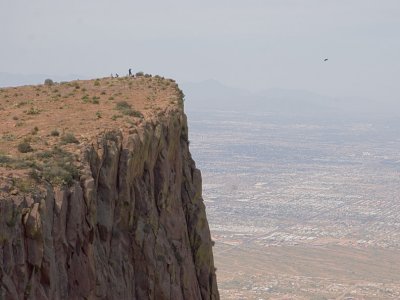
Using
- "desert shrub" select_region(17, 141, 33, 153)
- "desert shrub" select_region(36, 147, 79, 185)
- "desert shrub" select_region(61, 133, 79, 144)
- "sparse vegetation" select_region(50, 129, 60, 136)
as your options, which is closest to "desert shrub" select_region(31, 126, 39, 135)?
"sparse vegetation" select_region(50, 129, 60, 136)

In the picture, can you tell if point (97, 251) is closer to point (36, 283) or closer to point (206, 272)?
point (36, 283)

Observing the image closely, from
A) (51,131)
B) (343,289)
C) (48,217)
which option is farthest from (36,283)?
(343,289)

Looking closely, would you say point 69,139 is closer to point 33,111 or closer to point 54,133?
point 54,133

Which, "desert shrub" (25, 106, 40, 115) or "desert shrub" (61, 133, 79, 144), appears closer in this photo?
"desert shrub" (61, 133, 79, 144)

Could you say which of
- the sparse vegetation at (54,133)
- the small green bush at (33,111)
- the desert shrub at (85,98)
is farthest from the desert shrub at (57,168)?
the desert shrub at (85,98)

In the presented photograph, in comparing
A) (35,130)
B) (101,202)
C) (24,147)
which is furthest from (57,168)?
(35,130)

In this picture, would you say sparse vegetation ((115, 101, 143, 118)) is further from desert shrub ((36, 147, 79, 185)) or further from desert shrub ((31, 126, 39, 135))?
desert shrub ((36, 147, 79, 185))

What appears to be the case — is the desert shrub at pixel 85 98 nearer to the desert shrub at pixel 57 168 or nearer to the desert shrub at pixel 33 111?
the desert shrub at pixel 33 111
